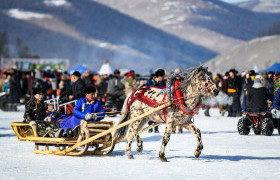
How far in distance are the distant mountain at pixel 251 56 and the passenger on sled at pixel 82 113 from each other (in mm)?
111515

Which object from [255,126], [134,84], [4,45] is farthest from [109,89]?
[4,45]

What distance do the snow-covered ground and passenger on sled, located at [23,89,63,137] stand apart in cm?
48

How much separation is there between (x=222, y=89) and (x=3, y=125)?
12159 mm

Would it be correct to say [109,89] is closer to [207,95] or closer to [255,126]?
[255,126]

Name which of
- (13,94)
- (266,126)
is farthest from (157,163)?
(13,94)

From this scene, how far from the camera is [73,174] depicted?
28.5 ft

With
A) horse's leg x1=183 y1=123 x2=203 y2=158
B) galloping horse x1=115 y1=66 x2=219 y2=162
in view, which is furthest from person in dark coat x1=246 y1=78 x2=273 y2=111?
horse's leg x1=183 y1=123 x2=203 y2=158

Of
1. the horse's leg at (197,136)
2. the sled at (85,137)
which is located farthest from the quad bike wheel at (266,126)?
the sled at (85,137)

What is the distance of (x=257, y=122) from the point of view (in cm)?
1638

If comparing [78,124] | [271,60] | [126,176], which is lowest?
[126,176]

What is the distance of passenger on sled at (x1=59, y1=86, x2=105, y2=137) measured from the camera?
10969mm

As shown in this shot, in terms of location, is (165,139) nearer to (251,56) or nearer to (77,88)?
(77,88)

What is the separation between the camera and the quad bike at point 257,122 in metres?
16.0

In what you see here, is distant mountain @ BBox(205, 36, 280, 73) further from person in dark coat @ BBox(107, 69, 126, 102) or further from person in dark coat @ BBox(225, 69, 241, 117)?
person in dark coat @ BBox(107, 69, 126, 102)
